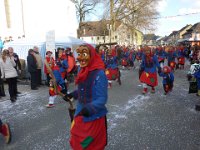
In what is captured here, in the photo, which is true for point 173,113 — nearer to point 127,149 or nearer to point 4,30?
point 127,149

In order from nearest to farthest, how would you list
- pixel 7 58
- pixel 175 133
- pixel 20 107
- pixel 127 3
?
pixel 175 133, pixel 20 107, pixel 7 58, pixel 127 3

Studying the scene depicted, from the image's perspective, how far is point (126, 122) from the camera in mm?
5977

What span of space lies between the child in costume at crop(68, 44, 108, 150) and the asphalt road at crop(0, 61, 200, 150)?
171 centimetres

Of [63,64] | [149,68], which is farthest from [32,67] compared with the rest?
[149,68]

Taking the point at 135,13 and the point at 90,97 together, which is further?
the point at 135,13

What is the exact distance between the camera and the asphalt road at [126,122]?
4703 mm

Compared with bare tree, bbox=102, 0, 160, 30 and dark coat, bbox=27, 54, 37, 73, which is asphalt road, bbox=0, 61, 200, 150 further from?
bare tree, bbox=102, 0, 160, 30

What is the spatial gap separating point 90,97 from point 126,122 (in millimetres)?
3283

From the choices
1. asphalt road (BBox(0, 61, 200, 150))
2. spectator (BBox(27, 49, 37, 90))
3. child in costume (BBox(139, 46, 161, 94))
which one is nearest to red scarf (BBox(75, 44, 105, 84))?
asphalt road (BBox(0, 61, 200, 150))

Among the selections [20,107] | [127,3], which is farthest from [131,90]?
[127,3]

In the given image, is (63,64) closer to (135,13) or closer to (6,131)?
(6,131)

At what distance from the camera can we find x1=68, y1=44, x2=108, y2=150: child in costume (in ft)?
9.25

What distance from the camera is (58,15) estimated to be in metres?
24.0

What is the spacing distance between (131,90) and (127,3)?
28186 millimetres
